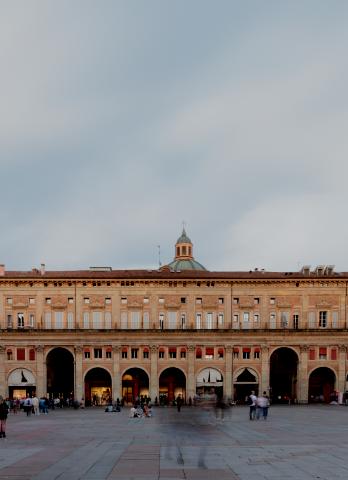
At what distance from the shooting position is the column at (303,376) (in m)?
75.5

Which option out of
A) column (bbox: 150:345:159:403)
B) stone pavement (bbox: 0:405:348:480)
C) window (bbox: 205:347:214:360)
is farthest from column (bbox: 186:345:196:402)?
stone pavement (bbox: 0:405:348:480)

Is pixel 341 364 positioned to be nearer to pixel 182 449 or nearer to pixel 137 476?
pixel 182 449

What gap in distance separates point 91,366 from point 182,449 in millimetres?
57243

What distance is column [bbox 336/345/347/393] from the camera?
76.0 m

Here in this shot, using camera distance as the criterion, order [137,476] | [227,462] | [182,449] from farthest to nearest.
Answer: [182,449]
[227,462]
[137,476]

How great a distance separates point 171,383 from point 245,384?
8.54 metres

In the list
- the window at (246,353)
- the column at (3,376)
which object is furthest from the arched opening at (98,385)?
the window at (246,353)

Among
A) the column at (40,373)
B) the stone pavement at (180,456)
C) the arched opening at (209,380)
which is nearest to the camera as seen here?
the stone pavement at (180,456)

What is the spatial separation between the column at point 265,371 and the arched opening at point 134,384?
13155 millimetres

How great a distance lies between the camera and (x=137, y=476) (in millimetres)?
14750

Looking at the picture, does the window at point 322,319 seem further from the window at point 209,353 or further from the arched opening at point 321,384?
the window at point 209,353

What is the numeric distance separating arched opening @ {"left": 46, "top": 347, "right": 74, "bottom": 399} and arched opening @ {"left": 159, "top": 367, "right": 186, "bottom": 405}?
10646mm

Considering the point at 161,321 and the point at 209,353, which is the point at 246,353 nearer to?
the point at 209,353

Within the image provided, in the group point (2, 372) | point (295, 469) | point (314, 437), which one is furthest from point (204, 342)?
point (295, 469)
